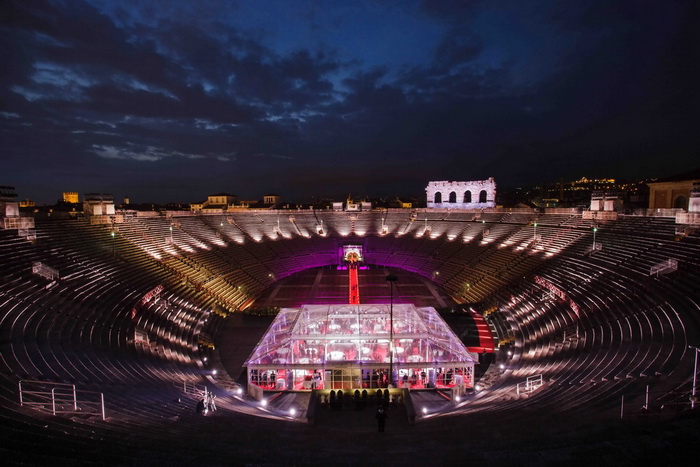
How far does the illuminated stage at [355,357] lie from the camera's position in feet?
52.8

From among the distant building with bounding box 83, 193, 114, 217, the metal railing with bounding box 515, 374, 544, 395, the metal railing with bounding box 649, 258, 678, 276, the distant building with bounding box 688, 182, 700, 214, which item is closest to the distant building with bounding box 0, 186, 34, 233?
the distant building with bounding box 83, 193, 114, 217

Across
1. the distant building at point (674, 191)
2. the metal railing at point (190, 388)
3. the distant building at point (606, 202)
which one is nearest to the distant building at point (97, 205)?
the metal railing at point (190, 388)

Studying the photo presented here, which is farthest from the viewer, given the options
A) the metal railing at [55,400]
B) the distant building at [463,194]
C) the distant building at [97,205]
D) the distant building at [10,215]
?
the distant building at [463,194]

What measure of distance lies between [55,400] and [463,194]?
5526 centimetres

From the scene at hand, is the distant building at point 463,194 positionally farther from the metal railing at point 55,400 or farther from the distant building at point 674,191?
the metal railing at point 55,400

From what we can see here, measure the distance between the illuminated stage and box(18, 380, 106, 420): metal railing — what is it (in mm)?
7710

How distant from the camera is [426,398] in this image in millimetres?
15188

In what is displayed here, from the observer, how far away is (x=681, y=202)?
32.5 m

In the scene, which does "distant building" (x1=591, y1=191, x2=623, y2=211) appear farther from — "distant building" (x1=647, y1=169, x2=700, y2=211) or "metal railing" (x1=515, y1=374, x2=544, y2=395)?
"metal railing" (x1=515, y1=374, x2=544, y2=395)

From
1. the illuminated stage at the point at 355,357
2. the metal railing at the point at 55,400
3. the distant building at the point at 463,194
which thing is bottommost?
the illuminated stage at the point at 355,357

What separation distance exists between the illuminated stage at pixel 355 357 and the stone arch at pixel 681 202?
101ft

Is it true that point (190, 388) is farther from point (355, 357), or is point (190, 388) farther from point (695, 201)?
point (695, 201)

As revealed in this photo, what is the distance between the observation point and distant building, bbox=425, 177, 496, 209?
53.8 meters

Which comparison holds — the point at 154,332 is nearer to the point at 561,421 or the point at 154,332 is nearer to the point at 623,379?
the point at 561,421
